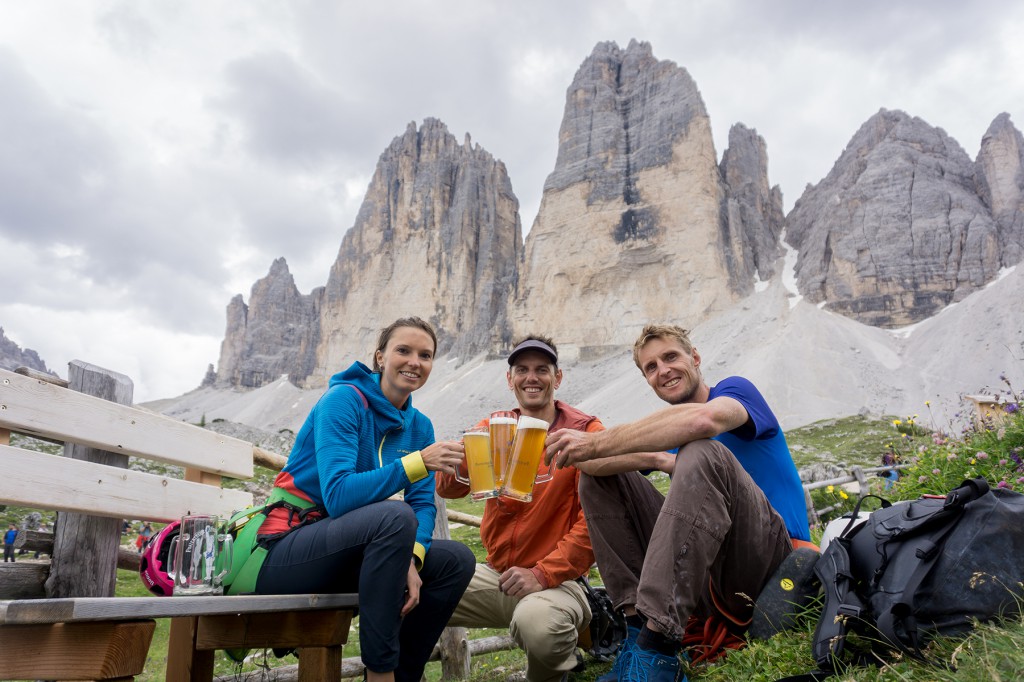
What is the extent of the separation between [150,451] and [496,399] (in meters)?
66.6

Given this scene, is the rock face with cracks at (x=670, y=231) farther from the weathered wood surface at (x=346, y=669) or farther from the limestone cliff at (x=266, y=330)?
the weathered wood surface at (x=346, y=669)

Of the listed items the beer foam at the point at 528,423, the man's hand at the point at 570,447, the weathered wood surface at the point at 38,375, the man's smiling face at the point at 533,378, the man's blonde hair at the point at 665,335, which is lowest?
the man's hand at the point at 570,447

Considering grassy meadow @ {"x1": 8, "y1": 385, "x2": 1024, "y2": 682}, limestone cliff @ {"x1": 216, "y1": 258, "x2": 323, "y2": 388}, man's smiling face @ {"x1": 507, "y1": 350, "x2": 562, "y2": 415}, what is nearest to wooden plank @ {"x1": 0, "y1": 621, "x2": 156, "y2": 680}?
grassy meadow @ {"x1": 8, "y1": 385, "x2": 1024, "y2": 682}

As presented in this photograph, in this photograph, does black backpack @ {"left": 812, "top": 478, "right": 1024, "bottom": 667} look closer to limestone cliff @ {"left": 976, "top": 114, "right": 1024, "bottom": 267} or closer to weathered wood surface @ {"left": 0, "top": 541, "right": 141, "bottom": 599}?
weathered wood surface @ {"left": 0, "top": 541, "right": 141, "bottom": 599}

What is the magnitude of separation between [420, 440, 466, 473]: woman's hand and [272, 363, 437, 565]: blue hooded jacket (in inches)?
1.4

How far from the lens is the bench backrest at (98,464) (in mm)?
2438

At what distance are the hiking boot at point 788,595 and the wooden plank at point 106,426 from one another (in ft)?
9.86

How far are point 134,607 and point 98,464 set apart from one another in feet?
4.00

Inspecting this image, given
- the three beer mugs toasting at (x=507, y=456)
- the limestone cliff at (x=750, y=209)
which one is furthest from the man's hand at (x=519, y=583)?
the limestone cliff at (x=750, y=209)

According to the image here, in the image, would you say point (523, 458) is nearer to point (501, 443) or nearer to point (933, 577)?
point (501, 443)

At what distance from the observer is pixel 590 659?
3686mm

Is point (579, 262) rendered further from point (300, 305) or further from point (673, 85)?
point (300, 305)

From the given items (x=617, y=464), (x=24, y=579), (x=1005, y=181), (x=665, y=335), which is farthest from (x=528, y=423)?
(x=1005, y=181)

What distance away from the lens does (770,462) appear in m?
3.24
